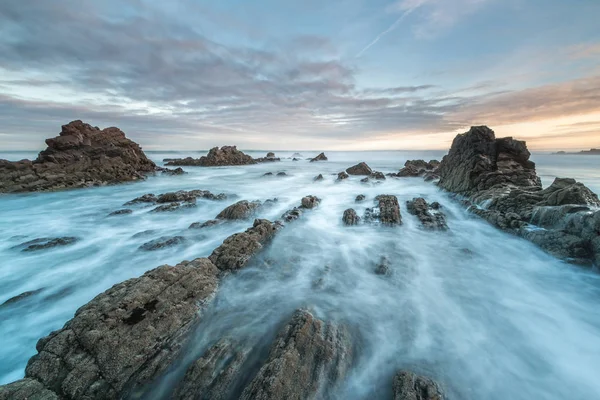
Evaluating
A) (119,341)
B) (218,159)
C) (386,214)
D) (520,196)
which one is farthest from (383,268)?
(218,159)

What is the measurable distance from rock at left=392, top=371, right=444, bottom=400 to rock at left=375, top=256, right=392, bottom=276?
321 centimetres

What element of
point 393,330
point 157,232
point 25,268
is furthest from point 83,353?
point 157,232

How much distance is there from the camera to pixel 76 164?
21.7 metres

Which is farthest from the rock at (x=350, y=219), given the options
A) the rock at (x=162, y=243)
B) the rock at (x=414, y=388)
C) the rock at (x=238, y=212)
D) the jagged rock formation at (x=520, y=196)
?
the rock at (x=414, y=388)

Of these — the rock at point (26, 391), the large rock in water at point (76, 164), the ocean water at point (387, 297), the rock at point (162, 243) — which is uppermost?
the large rock in water at point (76, 164)

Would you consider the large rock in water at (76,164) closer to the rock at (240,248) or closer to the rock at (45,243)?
the rock at (45,243)

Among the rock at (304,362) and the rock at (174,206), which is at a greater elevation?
the rock at (174,206)

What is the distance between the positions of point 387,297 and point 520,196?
8286mm

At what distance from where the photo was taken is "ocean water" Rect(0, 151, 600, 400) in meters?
3.82

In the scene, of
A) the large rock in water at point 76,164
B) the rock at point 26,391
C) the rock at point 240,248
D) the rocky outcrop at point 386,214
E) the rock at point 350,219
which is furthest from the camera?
the large rock in water at point 76,164

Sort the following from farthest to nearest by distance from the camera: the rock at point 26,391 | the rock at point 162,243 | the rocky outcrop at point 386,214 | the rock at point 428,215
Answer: the rocky outcrop at point 386,214
the rock at point 428,215
the rock at point 162,243
the rock at point 26,391

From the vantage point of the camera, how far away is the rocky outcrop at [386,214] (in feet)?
34.3

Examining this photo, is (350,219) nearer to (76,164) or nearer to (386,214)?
(386,214)

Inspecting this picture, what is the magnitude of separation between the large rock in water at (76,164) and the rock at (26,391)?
21769mm
